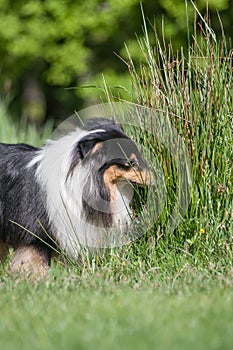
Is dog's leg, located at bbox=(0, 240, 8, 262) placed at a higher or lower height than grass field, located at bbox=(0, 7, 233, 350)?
lower

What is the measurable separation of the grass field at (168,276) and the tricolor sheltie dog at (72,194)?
21 cm

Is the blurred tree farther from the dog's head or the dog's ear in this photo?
the dog's ear

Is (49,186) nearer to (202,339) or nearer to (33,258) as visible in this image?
(33,258)

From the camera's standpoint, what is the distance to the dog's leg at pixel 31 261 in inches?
251

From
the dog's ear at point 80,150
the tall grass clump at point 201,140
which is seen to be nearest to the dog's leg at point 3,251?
the dog's ear at point 80,150

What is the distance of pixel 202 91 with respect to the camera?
653 cm

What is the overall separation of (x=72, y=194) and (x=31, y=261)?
2.21 feet

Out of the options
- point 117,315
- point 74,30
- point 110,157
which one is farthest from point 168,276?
point 74,30

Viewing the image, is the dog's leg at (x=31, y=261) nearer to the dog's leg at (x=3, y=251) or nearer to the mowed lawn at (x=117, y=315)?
the dog's leg at (x=3, y=251)

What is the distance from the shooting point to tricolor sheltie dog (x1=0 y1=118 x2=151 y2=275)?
243 inches

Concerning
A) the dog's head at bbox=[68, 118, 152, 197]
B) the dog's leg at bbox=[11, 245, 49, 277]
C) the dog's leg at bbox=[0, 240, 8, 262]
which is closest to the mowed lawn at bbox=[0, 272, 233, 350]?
the dog's leg at bbox=[11, 245, 49, 277]

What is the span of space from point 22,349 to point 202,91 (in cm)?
332

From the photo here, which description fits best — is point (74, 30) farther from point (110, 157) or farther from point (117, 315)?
point (117, 315)

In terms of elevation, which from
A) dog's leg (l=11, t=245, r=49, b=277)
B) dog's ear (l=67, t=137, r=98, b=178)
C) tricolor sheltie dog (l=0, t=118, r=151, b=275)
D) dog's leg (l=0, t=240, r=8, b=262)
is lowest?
dog's leg (l=0, t=240, r=8, b=262)
